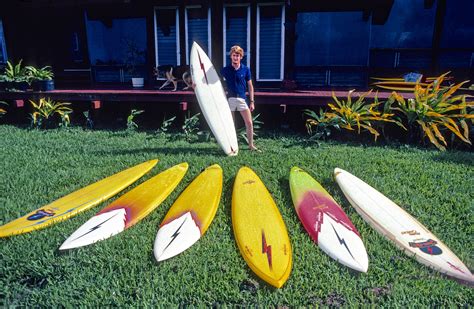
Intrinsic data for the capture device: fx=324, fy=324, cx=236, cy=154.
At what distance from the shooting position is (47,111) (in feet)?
21.0

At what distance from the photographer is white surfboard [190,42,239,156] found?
4.47 meters

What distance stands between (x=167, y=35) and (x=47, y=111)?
3.29 meters

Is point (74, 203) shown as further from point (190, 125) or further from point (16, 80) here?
point (16, 80)

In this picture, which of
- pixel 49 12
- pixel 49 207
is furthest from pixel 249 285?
pixel 49 12

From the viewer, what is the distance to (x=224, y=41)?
7582 millimetres

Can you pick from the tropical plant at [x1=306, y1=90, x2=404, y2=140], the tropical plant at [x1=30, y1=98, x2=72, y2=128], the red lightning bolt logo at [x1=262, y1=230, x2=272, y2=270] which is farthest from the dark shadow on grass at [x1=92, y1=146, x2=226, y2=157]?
the tropical plant at [x1=30, y1=98, x2=72, y2=128]

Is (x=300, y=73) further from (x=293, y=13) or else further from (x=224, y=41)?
(x=224, y=41)

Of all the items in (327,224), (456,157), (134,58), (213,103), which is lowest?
(327,224)

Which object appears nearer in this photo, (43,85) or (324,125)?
(324,125)

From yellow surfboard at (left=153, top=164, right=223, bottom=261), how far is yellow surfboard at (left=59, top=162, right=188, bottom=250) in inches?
8.6

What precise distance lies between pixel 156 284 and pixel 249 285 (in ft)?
2.00

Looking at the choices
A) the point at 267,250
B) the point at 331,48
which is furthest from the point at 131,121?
the point at 331,48

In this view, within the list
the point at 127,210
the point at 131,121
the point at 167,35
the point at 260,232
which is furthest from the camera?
the point at 167,35

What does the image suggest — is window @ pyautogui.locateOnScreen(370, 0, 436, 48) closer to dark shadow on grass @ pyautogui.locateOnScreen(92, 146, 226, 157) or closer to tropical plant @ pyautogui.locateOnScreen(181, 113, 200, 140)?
tropical plant @ pyautogui.locateOnScreen(181, 113, 200, 140)
